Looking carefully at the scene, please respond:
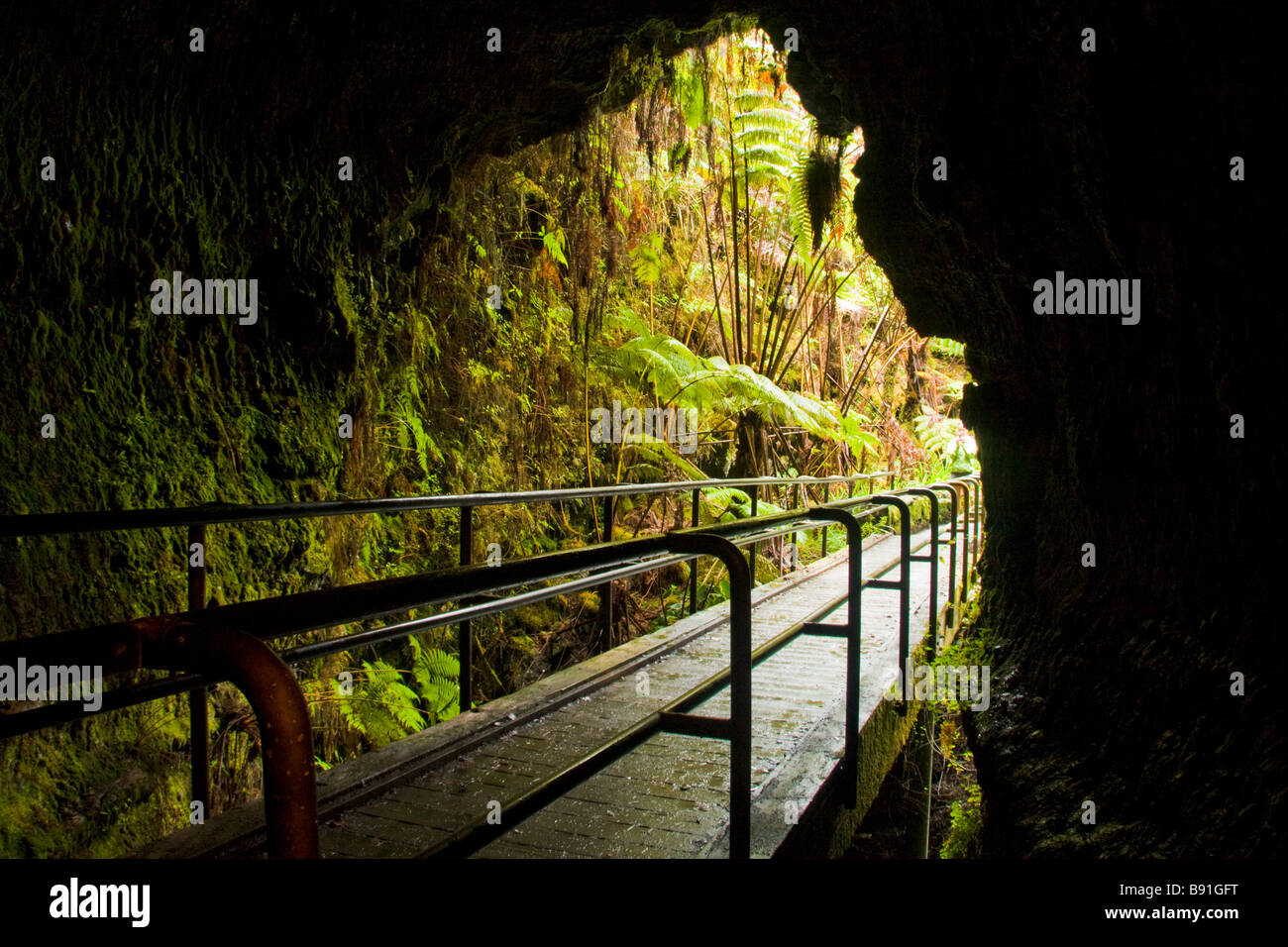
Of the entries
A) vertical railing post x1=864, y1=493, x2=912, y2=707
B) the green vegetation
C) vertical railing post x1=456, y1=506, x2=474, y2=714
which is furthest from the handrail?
vertical railing post x1=864, y1=493, x2=912, y2=707

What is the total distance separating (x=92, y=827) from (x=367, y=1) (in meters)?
3.21

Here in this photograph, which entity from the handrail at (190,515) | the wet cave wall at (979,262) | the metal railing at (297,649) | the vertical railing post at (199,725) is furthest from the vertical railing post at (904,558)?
the vertical railing post at (199,725)

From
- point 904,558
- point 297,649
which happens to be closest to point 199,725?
point 297,649

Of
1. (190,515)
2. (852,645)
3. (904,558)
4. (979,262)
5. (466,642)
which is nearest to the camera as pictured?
(190,515)

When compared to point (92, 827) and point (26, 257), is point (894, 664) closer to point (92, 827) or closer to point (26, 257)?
point (92, 827)

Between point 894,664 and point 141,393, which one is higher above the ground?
point 141,393

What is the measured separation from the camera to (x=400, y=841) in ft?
7.19

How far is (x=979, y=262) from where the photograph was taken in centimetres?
306

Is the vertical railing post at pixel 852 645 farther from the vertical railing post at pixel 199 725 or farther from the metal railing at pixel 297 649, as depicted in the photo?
the vertical railing post at pixel 199 725

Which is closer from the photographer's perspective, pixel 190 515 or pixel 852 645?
pixel 190 515

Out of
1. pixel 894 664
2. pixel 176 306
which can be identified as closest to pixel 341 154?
pixel 176 306

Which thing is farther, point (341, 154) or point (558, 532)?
point (558, 532)

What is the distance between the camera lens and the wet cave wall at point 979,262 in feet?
6.44

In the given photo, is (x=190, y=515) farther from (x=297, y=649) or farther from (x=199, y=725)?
(x=199, y=725)
